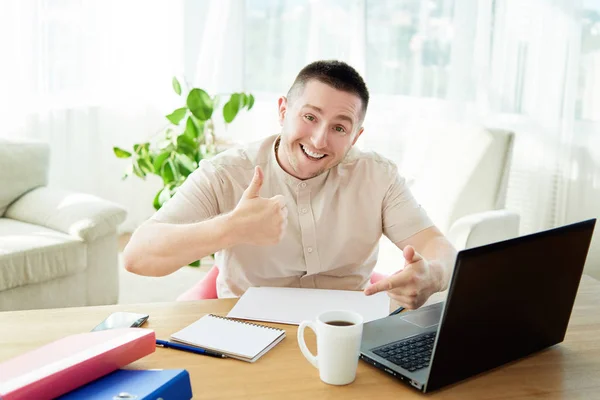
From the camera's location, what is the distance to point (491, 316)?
104 centimetres

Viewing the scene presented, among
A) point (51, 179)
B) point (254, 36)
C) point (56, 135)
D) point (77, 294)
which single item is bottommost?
point (77, 294)

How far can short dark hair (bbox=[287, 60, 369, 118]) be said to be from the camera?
5.41 ft

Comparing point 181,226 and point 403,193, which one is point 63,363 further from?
point 403,193

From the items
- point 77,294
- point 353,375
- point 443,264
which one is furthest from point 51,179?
point 353,375

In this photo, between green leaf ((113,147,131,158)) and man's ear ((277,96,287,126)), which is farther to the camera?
green leaf ((113,147,131,158))

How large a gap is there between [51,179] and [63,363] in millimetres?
3277

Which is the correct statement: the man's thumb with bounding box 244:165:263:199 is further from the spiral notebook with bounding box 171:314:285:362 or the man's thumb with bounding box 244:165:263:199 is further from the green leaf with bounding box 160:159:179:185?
the green leaf with bounding box 160:159:179:185

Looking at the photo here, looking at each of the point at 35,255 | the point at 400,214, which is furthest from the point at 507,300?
the point at 35,255

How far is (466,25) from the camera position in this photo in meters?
3.33

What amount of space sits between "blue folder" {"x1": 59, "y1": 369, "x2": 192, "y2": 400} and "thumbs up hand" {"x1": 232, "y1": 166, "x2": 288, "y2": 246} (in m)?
0.40

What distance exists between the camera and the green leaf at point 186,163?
316 cm

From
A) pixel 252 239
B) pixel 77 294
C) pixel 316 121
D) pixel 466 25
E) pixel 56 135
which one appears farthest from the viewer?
pixel 56 135

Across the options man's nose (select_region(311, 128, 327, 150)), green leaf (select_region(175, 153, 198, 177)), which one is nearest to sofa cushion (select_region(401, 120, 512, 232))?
green leaf (select_region(175, 153, 198, 177))

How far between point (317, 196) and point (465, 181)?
Answer: 3.61 feet
